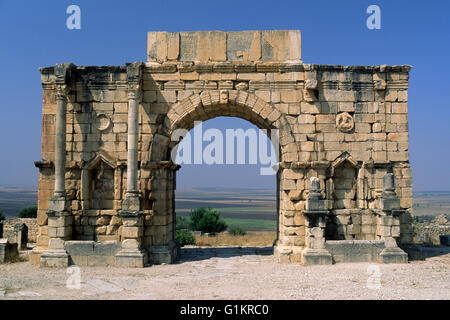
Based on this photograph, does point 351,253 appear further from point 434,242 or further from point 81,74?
point 81,74

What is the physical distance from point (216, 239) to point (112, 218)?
6.51 metres

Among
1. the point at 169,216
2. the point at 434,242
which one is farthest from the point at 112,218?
the point at 434,242

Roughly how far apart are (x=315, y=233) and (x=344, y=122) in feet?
9.79

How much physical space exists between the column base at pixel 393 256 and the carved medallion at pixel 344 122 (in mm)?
3163

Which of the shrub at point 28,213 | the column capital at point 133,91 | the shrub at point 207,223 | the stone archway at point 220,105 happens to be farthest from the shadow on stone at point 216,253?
the shrub at point 28,213

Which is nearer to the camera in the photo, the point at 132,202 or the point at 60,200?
the point at 132,202

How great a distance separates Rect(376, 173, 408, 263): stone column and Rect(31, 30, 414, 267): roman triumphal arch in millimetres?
306

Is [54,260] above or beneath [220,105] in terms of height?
beneath

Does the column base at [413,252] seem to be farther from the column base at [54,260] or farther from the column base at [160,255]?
the column base at [54,260]

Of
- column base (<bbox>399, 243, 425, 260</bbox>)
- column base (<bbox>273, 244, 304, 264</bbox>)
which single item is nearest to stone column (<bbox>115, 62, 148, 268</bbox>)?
column base (<bbox>273, 244, 304, 264</bbox>)

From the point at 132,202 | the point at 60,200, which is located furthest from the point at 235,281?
the point at 60,200

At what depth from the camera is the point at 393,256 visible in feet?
33.1

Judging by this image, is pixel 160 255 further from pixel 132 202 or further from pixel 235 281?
pixel 235 281

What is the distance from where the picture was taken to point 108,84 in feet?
35.9
